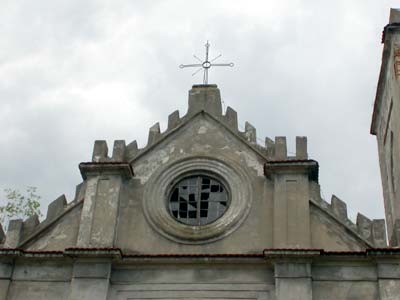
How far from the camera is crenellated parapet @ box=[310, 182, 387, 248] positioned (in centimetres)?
1830

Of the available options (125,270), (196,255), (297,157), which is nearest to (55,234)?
(125,270)

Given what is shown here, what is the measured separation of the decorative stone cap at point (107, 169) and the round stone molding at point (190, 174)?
678mm

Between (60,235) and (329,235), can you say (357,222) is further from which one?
(60,235)

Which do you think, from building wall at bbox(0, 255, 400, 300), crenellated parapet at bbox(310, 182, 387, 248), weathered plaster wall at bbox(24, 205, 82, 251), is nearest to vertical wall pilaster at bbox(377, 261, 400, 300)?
building wall at bbox(0, 255, 400, 300)

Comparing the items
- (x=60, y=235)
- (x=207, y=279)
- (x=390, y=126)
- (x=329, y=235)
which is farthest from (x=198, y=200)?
(x=390, y=126)

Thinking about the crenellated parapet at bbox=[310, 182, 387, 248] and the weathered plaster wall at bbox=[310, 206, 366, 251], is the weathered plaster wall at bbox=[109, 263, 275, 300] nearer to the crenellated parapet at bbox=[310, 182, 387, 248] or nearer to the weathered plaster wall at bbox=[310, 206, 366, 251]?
the weathered plaster wall at bbox=[310, 206, 366, 251]

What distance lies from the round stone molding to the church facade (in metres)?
0.03

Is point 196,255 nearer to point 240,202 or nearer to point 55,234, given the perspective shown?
point 240,202

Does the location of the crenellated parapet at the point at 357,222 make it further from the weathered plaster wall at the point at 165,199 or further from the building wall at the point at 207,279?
the weathered plaster wall at the point at 165,199

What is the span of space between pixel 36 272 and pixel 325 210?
747 centimetres

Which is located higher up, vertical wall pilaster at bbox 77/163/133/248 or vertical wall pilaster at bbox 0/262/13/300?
vertical wall pilaster at bbox 77/163/133/248

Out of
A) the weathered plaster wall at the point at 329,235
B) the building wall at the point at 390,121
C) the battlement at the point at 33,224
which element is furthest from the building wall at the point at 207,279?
the building wall at the point at 390,121

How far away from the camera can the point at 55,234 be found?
1947 cm

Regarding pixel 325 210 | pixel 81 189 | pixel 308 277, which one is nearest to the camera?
pixel 308 277
